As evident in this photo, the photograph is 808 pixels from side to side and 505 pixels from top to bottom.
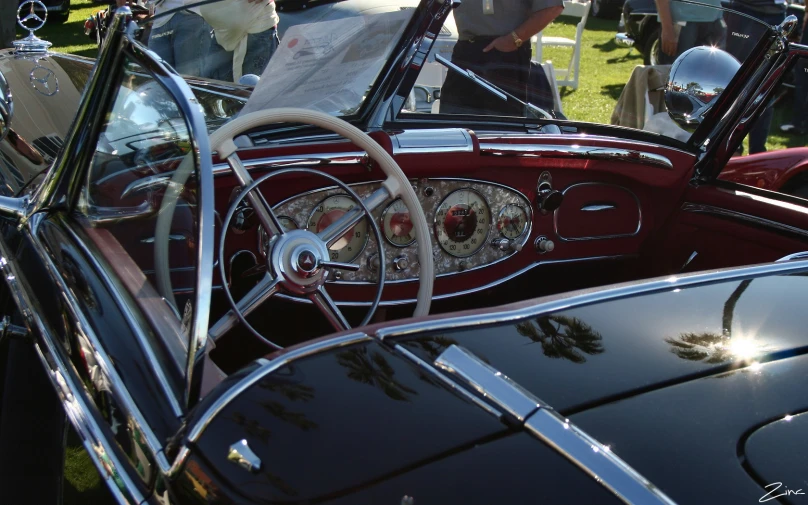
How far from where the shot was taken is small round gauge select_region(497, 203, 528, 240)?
2799mm

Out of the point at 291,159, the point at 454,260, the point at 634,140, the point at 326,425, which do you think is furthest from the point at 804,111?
the point at 326,425

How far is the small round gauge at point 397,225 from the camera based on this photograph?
2572 millimetres

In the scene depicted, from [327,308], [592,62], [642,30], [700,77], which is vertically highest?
[592,62]

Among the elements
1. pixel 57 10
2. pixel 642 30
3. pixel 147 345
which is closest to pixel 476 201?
pixel 147 345

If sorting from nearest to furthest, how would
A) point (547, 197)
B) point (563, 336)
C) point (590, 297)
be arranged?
point (563, 336) < point (590, 297) < point (547, 197)

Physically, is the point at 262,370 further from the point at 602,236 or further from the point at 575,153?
the point at 602,236

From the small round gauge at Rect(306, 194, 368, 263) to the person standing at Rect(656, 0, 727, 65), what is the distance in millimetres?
1348

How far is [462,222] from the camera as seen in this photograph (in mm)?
2734

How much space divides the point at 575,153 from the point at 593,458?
1806mm

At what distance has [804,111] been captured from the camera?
23.5 ft

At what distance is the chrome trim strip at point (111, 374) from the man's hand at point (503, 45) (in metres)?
1.66

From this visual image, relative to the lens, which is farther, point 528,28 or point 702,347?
point 528,28

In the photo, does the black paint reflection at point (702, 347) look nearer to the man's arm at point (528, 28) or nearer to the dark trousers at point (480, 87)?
the dark trousers at point (480, 87)

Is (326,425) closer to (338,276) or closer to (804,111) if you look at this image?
(338,276)
